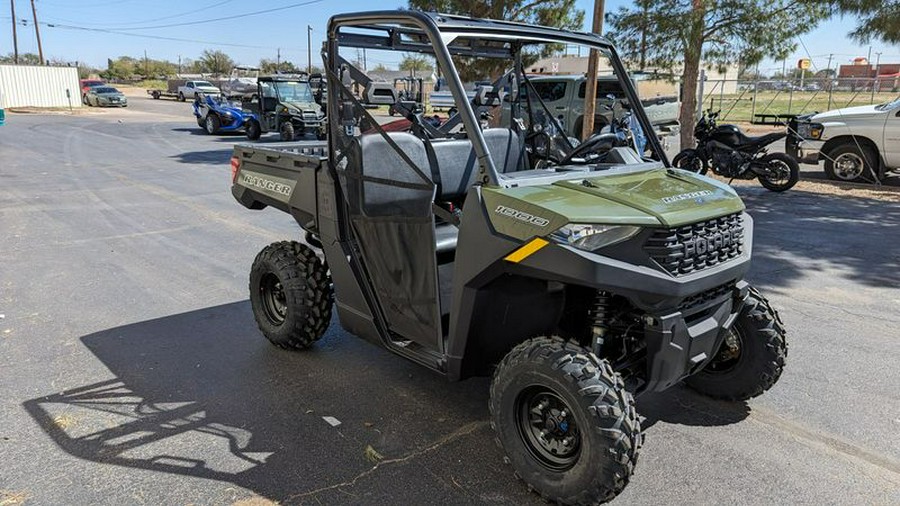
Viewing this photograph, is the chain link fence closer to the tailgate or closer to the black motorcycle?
the black motorcycle

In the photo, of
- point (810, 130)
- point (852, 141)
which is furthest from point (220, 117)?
point (852, 141)

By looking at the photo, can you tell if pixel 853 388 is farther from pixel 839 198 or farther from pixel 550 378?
pixel 839 198

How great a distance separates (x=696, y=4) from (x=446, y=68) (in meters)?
10.0

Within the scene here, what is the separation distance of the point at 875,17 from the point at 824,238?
486 centimetres

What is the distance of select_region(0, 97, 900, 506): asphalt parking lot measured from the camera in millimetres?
2973

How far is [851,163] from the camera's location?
1189 cm

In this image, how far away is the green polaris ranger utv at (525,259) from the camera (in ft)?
8.66

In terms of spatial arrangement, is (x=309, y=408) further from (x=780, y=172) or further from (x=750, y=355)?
(x=780, y=172)

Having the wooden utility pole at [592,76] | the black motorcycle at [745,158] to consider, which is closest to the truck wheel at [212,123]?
the wooden utility pole at [592,76]

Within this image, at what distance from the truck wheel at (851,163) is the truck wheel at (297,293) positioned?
11.1 meters

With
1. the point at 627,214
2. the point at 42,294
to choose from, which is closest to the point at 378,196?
the point at 627,214

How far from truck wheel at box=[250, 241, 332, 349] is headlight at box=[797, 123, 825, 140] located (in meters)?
10.7

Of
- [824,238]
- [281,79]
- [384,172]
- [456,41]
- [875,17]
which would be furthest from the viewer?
[281,79]

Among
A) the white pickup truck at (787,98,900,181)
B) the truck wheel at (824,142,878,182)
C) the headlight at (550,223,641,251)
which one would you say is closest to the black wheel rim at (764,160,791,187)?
the white pickup truck at (787,98,900,181)
